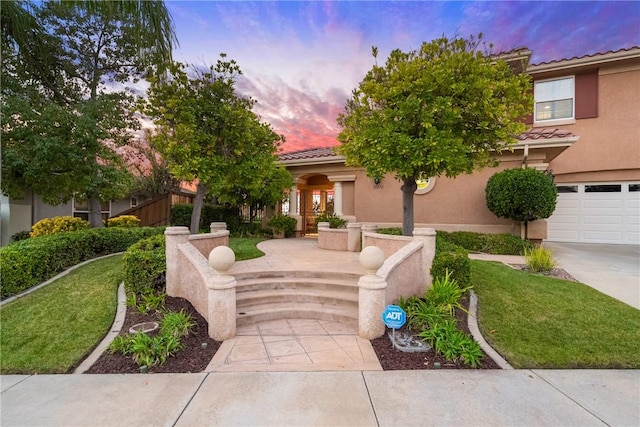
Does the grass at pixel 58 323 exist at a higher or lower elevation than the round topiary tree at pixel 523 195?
lower

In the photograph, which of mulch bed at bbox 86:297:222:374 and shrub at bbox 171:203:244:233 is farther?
shrub at bbox 171:203:244:233

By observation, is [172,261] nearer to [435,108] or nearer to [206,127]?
[206,127]

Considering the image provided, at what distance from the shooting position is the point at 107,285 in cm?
545

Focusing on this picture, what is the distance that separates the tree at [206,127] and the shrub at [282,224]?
558cm

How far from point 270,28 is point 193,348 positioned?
8820 mm

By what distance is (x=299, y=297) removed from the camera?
522cm

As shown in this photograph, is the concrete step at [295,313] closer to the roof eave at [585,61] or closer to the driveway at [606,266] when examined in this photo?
the driveway at [606,266]

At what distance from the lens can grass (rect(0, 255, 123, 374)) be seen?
3586mm

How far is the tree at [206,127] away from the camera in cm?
612

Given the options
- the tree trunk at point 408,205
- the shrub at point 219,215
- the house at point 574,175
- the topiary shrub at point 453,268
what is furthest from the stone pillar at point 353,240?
the shrub at point 219,215

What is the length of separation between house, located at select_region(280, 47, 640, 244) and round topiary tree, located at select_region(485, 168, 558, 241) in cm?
119

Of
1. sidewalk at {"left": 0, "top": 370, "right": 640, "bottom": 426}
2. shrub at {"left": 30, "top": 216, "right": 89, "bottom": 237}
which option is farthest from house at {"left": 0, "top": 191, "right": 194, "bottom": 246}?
sidewalk at {"left": 0, "top": 370, "right": 640, "bottom": 426}

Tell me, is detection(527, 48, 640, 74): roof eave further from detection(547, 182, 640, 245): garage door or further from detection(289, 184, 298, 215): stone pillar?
detection(289, 184, 298, 215): stone pillar

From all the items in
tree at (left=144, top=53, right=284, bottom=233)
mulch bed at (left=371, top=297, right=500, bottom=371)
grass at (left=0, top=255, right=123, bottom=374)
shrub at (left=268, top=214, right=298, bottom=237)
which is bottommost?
mulch bed at (left=371, top=297, right=500, bottom=371)
